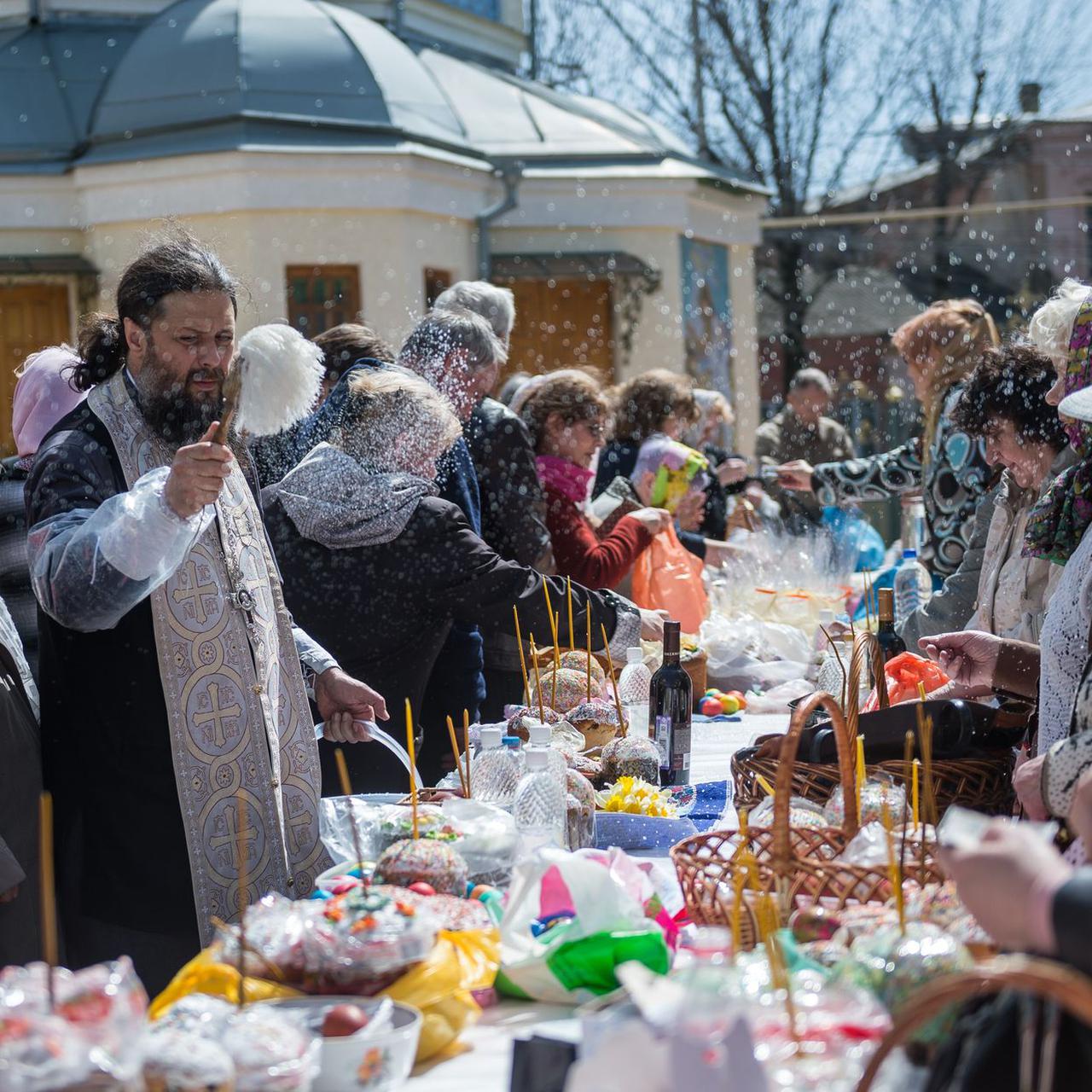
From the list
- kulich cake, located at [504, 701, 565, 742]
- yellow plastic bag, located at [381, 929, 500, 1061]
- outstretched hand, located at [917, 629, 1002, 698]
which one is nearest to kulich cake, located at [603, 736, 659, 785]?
kulich cake, located at [504, 701, 565, 742]

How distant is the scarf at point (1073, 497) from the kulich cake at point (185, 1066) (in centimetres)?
179

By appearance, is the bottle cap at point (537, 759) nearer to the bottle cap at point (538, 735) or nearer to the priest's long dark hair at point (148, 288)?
the bottle cap at point (538, 735)

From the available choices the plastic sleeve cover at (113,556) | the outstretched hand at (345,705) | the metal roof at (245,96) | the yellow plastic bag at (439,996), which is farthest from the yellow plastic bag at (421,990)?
the metal roof at (245,96)

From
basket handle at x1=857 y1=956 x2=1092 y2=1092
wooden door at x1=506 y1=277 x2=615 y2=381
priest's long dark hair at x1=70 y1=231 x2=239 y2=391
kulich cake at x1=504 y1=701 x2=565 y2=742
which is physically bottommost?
kulich cake at x1=504 y1=701 x2=565 y2=742

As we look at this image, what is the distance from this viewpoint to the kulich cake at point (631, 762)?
3.04 m

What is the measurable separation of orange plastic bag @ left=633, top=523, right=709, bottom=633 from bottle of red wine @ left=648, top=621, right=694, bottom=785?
6.87ft

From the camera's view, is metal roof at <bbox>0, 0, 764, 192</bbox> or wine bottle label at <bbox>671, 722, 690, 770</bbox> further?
metal roof at <bbox>0, 0, 764, 192</bbox>

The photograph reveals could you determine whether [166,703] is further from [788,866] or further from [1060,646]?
[1060,646]

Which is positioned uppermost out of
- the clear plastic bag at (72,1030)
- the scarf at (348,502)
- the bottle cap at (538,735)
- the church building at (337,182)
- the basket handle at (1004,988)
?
the church building at (337,182)

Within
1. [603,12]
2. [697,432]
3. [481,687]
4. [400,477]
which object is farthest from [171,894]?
[603,12]

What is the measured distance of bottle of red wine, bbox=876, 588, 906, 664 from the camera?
3.89 metres

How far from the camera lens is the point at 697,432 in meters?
9.03

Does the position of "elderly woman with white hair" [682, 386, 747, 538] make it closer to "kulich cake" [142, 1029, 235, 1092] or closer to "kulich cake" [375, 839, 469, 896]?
"kulich cake" [375, 839, 469, 896]

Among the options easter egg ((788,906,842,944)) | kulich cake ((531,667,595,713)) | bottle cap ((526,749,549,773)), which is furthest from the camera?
kulich cake ((531,667,595,713))
